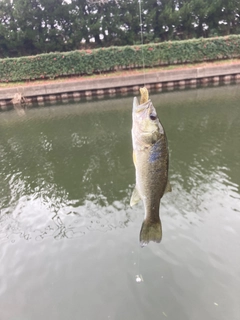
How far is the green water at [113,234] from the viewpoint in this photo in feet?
13.3

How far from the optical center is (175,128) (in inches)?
467

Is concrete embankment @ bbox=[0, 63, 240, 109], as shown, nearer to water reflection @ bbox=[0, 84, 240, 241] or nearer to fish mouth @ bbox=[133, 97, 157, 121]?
water reflection @ bbox=[0, 84, 240, 241]

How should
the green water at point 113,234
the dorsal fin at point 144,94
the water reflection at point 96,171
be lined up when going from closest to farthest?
the dorsal fin at point 144,94 < the green water at point 113,234 < the water reflection at point 96,171

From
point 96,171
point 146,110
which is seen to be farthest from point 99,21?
point 146,110

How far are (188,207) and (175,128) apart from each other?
6269mm

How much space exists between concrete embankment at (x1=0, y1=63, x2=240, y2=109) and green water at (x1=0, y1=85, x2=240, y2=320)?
1177cm

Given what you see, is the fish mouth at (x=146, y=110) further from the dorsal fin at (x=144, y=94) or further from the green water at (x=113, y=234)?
the green water at (x=113, y=234)

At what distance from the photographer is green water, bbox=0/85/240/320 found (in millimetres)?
4055

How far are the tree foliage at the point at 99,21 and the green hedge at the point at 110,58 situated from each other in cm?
734

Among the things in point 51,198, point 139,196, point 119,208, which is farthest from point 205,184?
point 139,196

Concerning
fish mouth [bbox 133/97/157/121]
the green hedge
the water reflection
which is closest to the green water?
the water reflection

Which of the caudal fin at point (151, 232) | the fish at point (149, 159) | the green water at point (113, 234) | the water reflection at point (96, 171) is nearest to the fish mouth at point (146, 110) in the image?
the fish at point (149, 159)

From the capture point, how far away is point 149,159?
2.51 meters

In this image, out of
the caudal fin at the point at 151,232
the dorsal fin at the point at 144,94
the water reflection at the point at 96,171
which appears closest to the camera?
the dorsal fin at the point at 144,94
